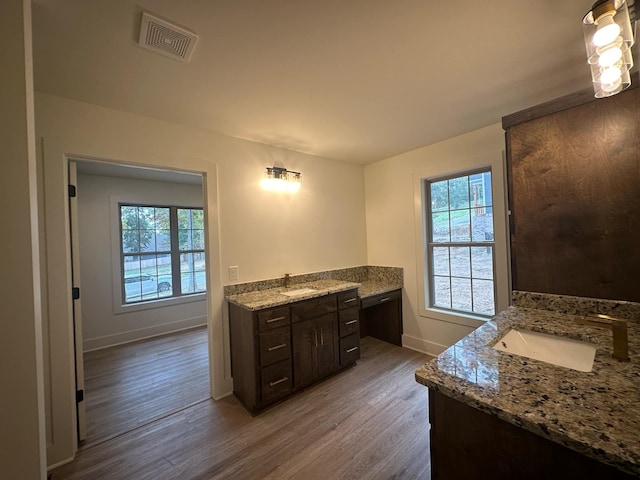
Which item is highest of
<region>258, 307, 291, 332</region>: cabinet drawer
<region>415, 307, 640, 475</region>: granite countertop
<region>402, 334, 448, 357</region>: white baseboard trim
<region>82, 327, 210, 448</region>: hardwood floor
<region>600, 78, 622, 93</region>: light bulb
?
<region>600, 78, 622, 93</region>: light bulb

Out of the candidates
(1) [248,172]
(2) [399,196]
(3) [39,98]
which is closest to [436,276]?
(2) [399,196]

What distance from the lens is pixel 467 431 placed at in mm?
829

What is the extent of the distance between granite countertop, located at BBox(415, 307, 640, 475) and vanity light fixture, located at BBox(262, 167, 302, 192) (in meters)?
2.26

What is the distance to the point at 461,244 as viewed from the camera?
2.92 metres

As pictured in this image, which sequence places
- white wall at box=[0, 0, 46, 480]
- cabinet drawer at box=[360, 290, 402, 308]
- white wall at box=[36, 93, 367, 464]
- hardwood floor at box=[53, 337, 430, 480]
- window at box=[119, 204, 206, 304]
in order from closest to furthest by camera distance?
Result: white wall at box=[0, 0, 46, 480] < hardwood floor at box=[53, 337, 430, 480] < white wall at box=[36, 93, 367, 464] < cabinet drawer at box=[360, 290, 402, 308] < window at box=[119, 204, 206, 304]

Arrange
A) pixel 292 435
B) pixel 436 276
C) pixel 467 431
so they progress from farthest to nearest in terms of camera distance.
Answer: pixel 436 276 → pixel 292 435 → pixel 467 431

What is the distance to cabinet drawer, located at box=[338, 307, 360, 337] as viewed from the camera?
8.74ft

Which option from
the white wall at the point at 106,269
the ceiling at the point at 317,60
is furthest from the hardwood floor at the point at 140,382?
the ceiling at the point at 317,60

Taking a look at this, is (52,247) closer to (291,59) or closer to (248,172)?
(248,172)

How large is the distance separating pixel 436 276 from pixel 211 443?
109 inches

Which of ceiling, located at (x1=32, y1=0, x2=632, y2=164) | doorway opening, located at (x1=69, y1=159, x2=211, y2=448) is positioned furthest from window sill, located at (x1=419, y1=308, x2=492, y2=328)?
doorway opening, located at (x1=69, y1=159, x2=211, y2=448)

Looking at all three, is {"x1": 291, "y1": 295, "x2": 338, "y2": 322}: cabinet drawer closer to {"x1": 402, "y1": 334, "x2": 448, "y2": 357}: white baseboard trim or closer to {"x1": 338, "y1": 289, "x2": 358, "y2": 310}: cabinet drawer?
{"x1": 338, "y1": 289, "x2": 358, "y2": 310}: cabinet drawer

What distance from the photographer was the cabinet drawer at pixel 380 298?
295cm

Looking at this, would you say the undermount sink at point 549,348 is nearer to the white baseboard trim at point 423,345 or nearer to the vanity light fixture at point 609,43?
the vanity light fixture at point 609,43
